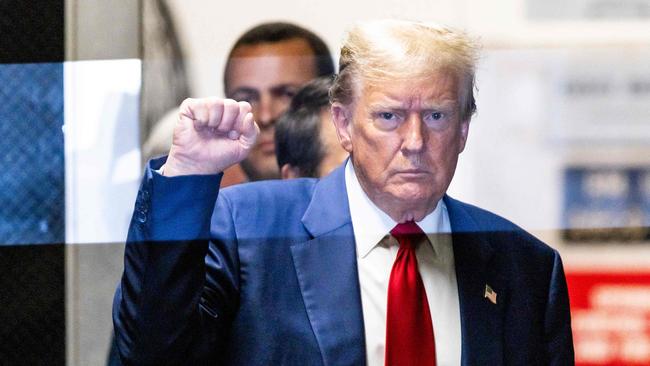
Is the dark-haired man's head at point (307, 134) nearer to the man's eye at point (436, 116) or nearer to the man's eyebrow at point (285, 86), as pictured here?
the man's eyebrow at point (285, 86)

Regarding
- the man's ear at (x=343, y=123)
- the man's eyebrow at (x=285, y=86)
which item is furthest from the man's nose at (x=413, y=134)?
the man's eyebrow at (x=285, y=86)

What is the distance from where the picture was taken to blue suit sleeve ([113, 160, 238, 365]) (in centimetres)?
171

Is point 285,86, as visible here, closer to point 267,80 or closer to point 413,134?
point 267,80

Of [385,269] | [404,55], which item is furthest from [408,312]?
[404,55]

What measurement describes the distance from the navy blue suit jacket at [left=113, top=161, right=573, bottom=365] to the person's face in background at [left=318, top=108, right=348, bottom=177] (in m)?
0.02

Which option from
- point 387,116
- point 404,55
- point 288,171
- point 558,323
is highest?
point 404,55

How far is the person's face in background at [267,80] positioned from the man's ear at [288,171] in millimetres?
18

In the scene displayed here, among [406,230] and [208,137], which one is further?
[406,230]

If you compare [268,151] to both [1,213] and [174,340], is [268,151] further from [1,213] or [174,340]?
[1,213]

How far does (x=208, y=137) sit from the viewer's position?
1.71 meters

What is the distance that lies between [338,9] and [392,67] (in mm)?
148

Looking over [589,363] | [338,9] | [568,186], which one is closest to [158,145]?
[338,9]

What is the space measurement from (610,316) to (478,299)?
0.24 m

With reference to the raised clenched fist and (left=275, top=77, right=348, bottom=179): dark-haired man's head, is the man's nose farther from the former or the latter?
the raised clenched fist
